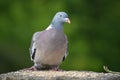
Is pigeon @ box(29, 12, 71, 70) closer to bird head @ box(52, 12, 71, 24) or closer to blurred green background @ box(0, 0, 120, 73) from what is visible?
bird head @ box(52, 12, 71, 24)

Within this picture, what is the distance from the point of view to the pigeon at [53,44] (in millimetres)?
10844

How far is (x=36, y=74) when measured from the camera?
10234 mm

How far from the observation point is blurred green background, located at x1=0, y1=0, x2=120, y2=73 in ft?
55.7

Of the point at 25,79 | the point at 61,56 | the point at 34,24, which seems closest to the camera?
the point at 25,79

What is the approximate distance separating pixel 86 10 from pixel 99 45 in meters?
0.76

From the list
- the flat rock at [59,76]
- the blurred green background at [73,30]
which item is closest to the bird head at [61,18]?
the flat rock at [59,76]

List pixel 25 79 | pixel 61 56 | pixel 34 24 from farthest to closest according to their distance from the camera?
pixel 34 24 < pixel 61 56 < pixel 25 79

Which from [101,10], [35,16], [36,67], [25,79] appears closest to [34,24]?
[35,16]

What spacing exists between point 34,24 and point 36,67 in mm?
5845

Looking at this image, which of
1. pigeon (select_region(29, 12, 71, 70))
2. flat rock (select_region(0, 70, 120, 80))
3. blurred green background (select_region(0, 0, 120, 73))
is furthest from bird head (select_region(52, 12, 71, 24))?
blurred green background (select_region(0, 0, 120, 73))

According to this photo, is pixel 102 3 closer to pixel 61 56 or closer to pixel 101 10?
pixel 101 10

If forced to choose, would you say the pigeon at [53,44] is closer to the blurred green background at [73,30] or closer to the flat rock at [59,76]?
the flat rock at [59,76]

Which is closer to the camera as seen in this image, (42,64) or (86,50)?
(42,64)

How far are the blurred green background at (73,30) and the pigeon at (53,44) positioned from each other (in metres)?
5.58
